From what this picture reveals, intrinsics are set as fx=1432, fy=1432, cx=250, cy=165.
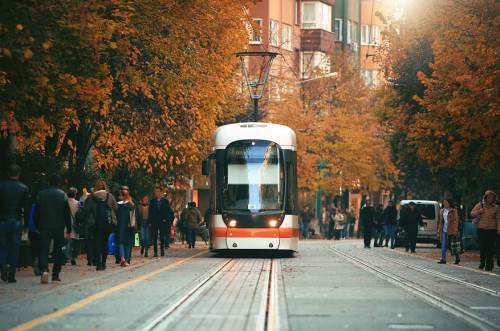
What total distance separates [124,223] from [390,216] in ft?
68.2

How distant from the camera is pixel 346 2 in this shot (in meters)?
106

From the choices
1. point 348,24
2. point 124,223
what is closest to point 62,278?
point 124,223

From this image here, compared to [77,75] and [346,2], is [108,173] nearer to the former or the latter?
[77,75]

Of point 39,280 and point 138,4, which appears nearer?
point 39,280

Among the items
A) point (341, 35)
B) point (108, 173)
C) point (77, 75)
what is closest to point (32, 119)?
point (77, 75)

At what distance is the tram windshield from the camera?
36.7m

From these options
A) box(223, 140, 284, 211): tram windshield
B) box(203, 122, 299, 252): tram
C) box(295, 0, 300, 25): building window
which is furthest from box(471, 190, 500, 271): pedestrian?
box(295, 0, 300, 25): building window

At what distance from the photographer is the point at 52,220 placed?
77.6ft

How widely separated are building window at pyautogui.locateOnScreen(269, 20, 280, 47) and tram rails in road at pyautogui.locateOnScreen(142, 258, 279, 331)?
2215 inches

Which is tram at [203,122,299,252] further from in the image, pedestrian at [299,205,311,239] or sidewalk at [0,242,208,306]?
pedestrian at [299,205,311,239]

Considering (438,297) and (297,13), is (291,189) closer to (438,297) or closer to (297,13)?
(438,297)

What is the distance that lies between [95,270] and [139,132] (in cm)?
1146

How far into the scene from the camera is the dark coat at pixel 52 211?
23625 mm

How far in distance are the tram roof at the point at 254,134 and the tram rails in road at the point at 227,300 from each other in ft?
24.7
